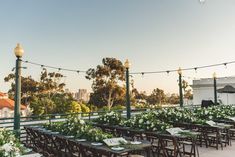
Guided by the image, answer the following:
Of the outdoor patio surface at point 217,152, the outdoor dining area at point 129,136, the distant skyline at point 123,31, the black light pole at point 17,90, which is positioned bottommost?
the outdoor patio surface at point 217,152

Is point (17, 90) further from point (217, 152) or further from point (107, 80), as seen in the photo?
point (107, 80)

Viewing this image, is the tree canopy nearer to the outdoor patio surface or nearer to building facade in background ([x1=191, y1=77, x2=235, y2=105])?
building facade in background ([x1=191, y1=77, x2=235, y2=105])

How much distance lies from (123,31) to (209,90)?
53.0 feet

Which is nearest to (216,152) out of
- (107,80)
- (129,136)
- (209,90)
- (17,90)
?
(129,136)

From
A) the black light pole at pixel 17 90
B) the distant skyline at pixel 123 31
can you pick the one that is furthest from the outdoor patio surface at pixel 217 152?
the distant skyline at pixel 123 31

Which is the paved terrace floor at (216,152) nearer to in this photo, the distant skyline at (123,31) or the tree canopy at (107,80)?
the distant skyline at (123,31)

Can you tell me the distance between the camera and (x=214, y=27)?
1534 cm

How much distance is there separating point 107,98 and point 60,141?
72.7 ft

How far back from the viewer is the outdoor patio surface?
25.6 ft

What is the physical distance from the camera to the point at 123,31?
16656mm

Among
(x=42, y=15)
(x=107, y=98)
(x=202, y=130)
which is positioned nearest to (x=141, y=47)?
(x=42, y=15)

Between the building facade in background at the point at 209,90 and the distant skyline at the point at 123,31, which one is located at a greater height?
the distant skyline at the point at 123,31

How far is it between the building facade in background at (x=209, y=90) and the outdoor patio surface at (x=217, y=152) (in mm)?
19331

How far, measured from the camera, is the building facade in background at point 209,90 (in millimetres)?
26969
